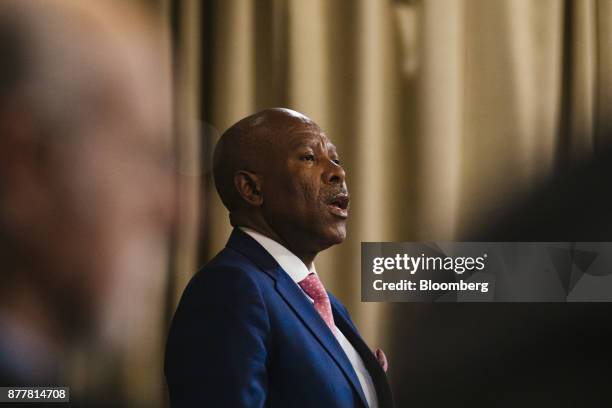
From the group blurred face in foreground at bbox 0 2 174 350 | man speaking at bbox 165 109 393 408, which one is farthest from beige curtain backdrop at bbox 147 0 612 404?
man speaking at bbox 165 109 393 408

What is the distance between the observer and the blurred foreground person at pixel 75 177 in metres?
1.86

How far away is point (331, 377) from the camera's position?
36.5 inches

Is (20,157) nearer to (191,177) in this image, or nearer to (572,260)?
(191,177)

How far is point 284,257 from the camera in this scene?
104 centimetres

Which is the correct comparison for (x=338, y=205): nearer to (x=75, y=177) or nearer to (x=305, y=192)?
(x=305, y=192)

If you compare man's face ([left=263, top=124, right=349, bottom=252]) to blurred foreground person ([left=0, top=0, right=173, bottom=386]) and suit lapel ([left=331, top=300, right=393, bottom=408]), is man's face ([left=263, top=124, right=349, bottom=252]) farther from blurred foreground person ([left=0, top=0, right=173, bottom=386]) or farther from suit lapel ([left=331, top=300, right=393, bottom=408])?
blurred foreground person ([left=0, top=0, right=173, bottom=386])

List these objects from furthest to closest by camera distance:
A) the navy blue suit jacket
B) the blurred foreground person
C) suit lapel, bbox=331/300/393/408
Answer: the blurred foreground person < suit lapel, bbox=331/300/393/408 < the navy blue suit jacket

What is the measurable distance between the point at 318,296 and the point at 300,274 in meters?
0.04

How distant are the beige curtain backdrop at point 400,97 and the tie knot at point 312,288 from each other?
0.86 meters

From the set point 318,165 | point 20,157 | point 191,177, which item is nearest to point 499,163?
point 191,177

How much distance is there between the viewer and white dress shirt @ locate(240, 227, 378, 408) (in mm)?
997

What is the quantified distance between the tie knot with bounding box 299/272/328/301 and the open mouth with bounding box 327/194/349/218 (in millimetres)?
88

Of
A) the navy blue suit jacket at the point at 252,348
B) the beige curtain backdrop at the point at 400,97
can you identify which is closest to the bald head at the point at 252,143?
the navy blue suit jacket at the point at 252,348

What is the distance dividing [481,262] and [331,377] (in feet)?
3.57
